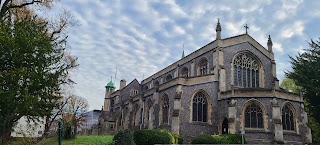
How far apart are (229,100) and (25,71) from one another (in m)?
20.7

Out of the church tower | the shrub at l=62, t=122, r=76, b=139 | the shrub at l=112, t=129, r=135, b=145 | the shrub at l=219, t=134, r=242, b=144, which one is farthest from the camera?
the church tower

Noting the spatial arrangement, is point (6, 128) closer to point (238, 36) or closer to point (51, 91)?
point (51, 91)

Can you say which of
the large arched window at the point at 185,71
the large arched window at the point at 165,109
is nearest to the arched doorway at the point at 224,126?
the large arched window at the point at 165,109

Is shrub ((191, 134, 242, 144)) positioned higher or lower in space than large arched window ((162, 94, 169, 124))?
lower

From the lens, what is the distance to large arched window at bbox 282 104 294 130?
2797 centimetres

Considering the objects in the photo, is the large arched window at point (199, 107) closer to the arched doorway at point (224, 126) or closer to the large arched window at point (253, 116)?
the arched doorway at point (224, 126)

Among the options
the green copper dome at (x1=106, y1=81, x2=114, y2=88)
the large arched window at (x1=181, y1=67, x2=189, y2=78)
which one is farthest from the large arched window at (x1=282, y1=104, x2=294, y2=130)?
the green copper dome at (x1=106, y1=81, x2=114, y2=88)

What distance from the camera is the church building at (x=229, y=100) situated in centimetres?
2709

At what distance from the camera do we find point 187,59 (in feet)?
126

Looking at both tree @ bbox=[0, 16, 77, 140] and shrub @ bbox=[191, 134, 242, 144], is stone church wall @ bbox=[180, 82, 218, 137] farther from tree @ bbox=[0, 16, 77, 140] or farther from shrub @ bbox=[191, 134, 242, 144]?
tree @ bbox=[0, 16, 77, 140]

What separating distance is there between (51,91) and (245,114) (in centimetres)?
1931

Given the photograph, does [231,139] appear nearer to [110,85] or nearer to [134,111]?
[134,111]

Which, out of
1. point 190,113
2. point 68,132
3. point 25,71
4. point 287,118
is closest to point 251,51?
point 287,118

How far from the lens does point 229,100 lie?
28.2 metres
